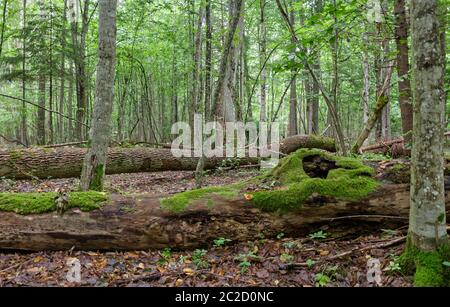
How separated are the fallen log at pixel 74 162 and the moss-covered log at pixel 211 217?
4835mm

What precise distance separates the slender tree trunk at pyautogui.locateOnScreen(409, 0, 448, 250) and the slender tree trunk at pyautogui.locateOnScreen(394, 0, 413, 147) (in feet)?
10.6

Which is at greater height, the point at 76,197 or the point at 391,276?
the point at 76,197

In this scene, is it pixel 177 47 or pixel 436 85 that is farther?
pixel 177 47

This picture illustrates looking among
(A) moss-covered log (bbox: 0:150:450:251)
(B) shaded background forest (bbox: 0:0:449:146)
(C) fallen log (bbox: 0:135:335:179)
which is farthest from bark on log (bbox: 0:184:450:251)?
(C) fallen log (bbox: 0:135:335:179)

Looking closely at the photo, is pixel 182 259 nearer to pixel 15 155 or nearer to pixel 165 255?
pixel 165 255

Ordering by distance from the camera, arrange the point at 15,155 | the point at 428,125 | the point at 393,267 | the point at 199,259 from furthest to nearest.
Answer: the point at 15,155 < the point at 199,259 < the point at 393,267 < the point at 428,125

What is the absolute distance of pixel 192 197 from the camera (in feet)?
15.7

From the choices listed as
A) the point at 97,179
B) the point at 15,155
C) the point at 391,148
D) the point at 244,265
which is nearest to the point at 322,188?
the point at 244,265

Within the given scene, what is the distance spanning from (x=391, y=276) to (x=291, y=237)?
4.55ft

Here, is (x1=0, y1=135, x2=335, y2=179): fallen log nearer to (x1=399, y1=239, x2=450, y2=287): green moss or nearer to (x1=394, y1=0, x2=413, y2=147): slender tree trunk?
(x1=394, y1=0, x2=413, y2=147): slender tree trunk

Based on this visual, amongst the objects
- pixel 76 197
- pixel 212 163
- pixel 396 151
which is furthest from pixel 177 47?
pixel 76 197

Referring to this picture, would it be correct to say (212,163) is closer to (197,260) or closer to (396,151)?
(396,151)

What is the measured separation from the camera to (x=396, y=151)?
32.5 feet

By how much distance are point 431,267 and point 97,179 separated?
488 cm
